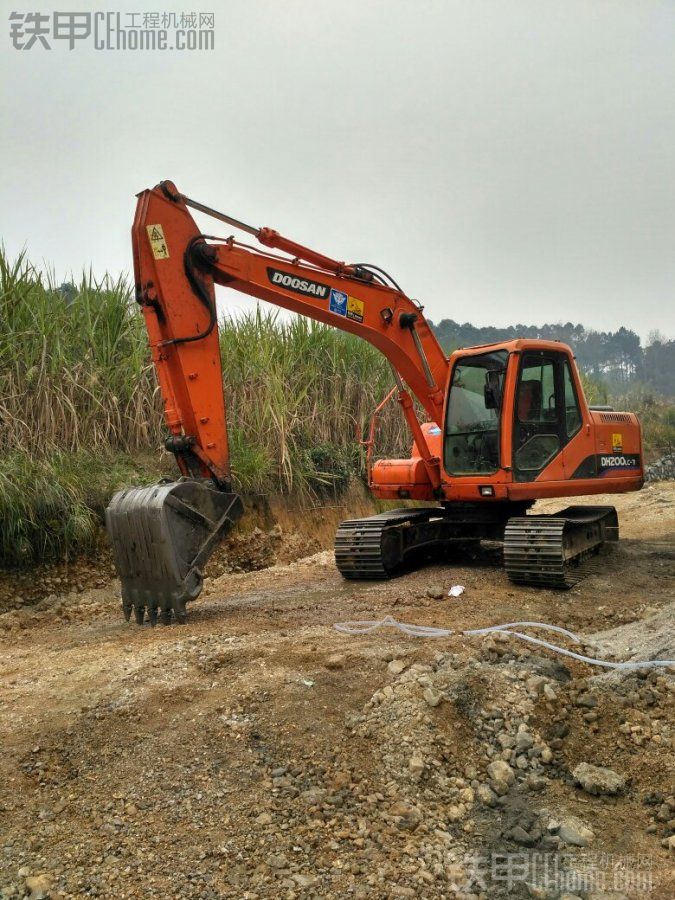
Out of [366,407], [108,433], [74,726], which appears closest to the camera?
Answer: [74,726]

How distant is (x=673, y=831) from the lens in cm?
262

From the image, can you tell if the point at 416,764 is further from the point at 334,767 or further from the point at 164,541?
the point at 164,541

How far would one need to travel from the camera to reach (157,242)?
5.43 m

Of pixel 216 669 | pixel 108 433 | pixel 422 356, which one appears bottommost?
pixel 216 669

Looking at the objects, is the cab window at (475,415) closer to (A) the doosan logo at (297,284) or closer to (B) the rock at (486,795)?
(A) the doosan logo at (297,284)

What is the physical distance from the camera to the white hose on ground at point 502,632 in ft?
12.6

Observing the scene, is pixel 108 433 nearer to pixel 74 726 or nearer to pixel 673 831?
pixel 74 726

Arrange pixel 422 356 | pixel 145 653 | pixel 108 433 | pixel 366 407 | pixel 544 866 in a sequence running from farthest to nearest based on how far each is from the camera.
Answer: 1. pixel 366 407
2. pixel 108 433
3. pixel 422 356
4. pixel 145 653
5. pixel 544 866

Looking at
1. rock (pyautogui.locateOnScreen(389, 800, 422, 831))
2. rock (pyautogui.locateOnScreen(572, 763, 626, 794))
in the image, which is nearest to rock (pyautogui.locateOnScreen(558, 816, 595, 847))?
rock (pyautogui.locateOnScreen(572, 763, 626, 794))

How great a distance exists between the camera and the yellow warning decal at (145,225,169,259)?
5402 millimetres

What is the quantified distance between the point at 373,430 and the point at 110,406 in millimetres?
3072

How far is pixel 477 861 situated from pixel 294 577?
5182mm

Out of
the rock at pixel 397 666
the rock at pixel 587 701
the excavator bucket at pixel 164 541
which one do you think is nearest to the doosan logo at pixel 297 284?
the excavator bucket at pixel 164 541

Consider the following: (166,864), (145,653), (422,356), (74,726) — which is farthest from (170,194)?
(166,864)
